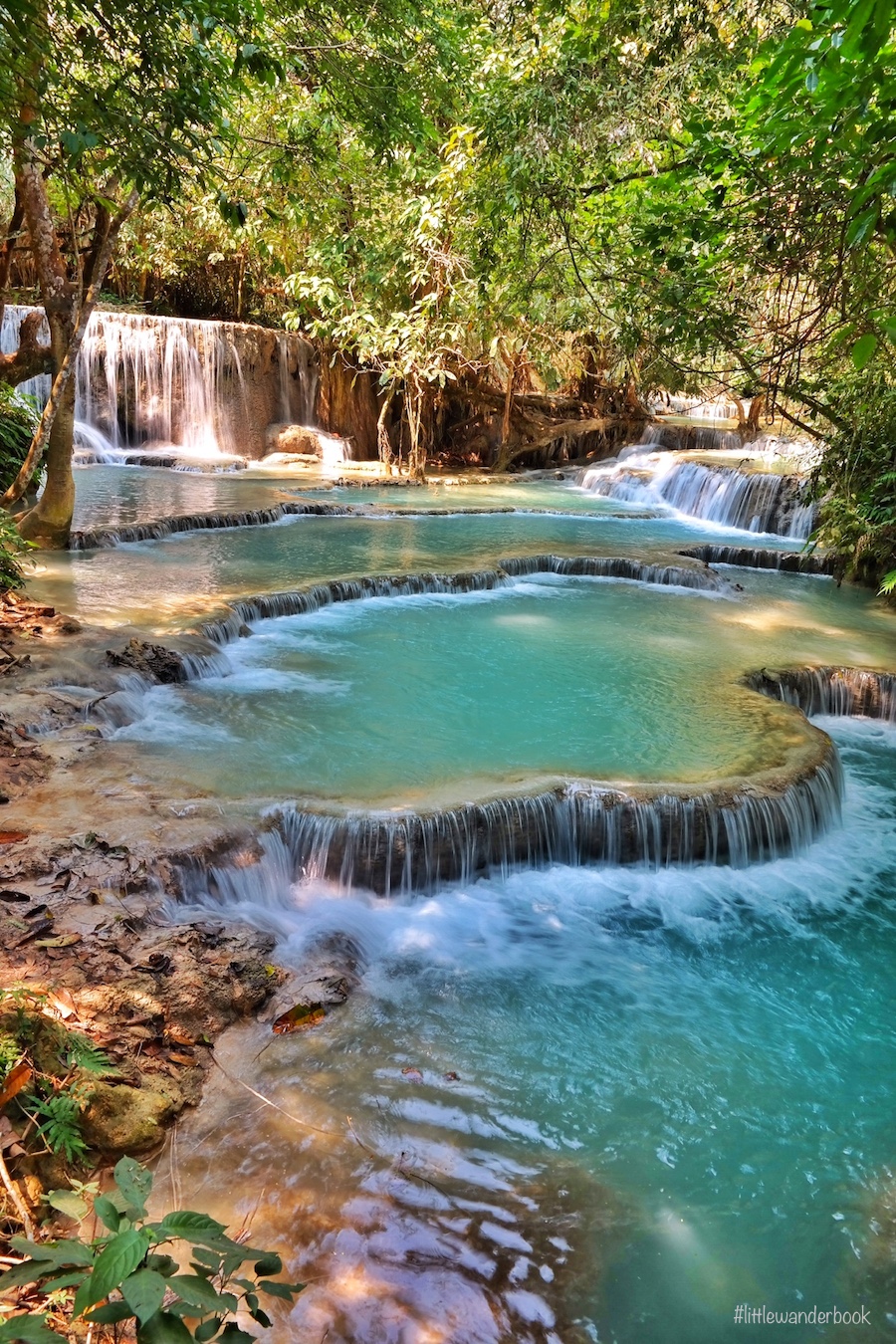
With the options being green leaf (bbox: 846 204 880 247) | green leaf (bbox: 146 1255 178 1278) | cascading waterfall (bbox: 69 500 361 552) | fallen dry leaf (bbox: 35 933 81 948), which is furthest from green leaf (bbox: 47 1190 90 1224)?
cascading waterfall (bbox: 69 500 361 552)

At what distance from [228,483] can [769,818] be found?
12.9 meters

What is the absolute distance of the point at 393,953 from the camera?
14.6 feet

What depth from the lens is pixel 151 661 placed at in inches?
268

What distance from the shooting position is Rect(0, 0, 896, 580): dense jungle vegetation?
3.91 meters

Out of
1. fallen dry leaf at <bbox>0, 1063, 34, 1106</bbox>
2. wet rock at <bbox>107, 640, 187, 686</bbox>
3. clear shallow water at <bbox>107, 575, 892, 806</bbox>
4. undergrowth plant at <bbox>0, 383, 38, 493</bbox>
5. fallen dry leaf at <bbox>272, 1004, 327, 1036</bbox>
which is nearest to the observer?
fallen dry leaf at <bbox>0, 1063, 34, 1106</bbox>

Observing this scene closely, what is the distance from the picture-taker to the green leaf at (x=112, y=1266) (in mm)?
1579

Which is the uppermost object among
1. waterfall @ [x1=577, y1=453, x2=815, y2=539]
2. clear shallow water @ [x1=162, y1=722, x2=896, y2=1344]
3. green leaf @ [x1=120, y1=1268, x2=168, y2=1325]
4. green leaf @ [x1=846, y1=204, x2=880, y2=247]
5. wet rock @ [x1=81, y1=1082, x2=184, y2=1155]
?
green leaf @ [x1=846, y1=204, x2=880, y2=247]

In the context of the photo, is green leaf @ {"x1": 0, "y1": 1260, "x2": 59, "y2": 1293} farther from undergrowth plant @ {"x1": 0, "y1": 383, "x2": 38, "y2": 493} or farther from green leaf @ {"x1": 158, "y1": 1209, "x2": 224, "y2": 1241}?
undergrowth plant @ {"x1": 0, "y1": 383, "x2": 38, "y2": 493}

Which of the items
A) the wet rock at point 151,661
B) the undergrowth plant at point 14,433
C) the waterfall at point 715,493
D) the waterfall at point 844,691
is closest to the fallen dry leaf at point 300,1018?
the wet rock at point 151,661

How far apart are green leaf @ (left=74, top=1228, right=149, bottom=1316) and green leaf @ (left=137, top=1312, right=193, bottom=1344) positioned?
9 cm

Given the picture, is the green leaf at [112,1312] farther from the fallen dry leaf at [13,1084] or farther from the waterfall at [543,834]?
the waterfall at [543,834]

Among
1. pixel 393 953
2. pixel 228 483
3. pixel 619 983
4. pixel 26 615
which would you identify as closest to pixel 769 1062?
pixel 619 983

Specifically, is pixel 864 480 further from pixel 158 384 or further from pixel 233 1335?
pixel 158 384

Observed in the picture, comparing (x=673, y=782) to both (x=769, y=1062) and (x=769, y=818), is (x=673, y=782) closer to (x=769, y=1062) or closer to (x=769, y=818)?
(x=769, y=818)
